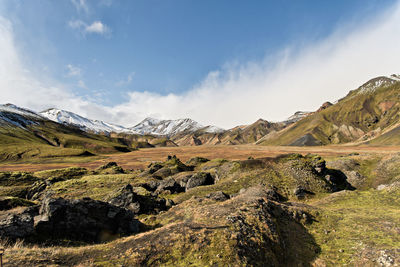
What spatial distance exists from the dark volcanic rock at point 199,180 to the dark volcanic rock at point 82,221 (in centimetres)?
2311

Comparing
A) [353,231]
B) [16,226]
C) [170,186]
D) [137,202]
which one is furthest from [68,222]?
[170,186]

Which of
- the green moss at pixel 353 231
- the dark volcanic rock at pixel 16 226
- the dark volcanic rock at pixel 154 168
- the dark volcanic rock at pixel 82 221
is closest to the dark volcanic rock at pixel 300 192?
the green moss at pixel 353 231

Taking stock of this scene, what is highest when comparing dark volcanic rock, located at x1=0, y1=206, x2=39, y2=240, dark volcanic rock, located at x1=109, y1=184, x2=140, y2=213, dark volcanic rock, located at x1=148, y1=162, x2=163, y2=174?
dark volcanic rock, located at x1=0, y1=206, x2=39, y2=240

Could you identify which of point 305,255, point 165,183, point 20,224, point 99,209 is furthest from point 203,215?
point 165,183

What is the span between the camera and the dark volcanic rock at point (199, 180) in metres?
41.8

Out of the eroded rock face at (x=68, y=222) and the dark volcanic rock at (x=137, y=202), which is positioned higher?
the eroded rock face at (x=68, y=222)

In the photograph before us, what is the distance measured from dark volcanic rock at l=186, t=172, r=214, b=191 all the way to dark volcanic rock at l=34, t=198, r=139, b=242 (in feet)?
75.8

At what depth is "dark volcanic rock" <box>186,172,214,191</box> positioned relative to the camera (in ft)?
137

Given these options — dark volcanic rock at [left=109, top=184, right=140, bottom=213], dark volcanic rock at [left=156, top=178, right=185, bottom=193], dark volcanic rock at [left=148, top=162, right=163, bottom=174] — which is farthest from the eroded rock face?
dark volcanic rock at [left=148, top=162, right=163, bottom=174]

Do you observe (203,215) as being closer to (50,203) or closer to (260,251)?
(260,251)

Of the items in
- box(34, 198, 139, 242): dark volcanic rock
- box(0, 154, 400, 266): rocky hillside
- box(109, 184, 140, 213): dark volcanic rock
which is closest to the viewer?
box(0, 154, 400, 266): rocky hillside

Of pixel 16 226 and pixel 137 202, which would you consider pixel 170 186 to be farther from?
pixel 16 226

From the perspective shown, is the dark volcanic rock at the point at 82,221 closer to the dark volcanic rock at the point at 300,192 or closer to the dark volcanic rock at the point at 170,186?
the dark volcanic rock at the point at 170,186

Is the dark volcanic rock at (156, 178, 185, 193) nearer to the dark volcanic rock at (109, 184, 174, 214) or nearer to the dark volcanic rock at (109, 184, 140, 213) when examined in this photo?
the dark volcanic rock at (109, 184, 174, 214)
